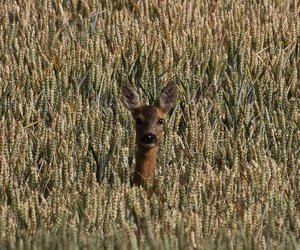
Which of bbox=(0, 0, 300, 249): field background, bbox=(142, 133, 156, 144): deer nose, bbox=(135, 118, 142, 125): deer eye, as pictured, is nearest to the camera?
bbox=(0, 0, 300, 249): field background

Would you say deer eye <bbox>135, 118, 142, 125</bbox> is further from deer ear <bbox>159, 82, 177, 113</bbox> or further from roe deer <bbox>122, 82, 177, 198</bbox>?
deer ear <bbox>159, 82, 177, 113</bbox>

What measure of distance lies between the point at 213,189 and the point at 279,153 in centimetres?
135

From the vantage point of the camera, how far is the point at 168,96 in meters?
9.44

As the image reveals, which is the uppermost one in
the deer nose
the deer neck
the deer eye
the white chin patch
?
the deer eye

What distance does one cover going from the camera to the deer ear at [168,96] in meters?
9.41

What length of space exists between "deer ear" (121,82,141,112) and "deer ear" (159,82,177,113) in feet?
0.64

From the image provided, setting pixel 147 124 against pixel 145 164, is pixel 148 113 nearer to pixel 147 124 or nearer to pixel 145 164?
pixel 147 124

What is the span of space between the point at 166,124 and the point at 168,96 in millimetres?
256

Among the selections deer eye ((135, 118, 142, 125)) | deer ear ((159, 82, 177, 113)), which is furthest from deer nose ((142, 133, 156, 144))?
deer ear ((159, 82, 177, 113))

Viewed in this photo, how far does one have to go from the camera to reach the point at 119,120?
32.2 ft

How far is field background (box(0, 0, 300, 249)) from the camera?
7.12m

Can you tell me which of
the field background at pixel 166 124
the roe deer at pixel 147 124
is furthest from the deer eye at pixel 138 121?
the field background at pixel 166 124

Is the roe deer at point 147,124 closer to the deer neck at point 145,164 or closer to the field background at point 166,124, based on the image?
the deer neck at point 145,164

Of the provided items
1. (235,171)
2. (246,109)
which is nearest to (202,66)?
(246,109)
